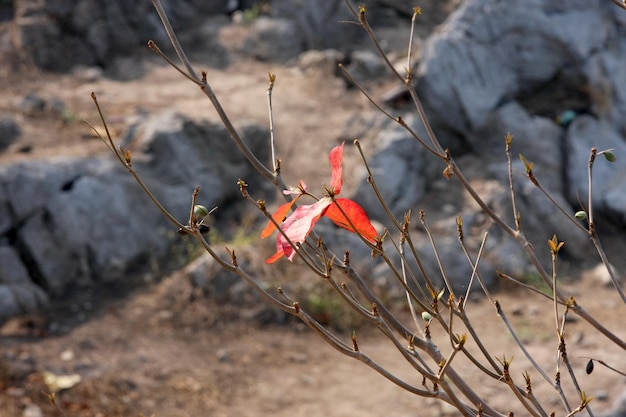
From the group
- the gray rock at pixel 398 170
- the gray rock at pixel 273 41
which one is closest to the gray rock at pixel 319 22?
the gray rock at pixel 273 41

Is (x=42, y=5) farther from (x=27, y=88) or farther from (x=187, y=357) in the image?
(x=187, y=357)

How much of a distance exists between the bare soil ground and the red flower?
9.10 feet

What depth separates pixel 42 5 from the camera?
33.0 ft

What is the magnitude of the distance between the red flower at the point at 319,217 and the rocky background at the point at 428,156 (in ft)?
14.9

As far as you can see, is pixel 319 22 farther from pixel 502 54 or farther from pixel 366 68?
pixel 502 54

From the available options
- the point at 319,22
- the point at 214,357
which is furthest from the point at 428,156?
the point at 319,22

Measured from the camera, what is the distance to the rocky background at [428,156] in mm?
6273

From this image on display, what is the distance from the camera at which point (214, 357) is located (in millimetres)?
5359

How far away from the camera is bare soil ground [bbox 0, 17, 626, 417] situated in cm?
471

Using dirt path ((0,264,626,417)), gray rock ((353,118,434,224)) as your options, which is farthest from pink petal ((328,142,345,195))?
gray rock ((353,118,434,224))

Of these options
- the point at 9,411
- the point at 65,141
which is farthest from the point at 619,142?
the point at 9,411

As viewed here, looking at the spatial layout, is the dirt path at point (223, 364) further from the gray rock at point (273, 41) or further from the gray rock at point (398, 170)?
the gray rock at point (273, 41)

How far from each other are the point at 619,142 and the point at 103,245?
16.1 feet

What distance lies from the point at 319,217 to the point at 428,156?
6.28 metres
